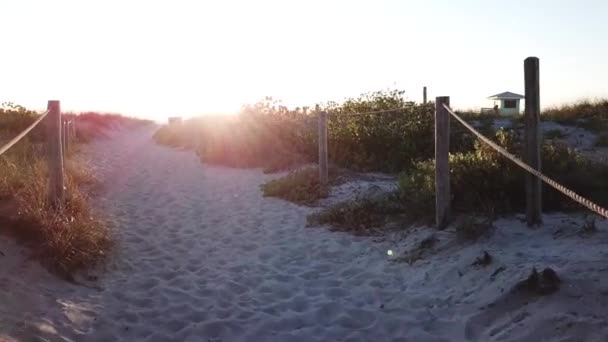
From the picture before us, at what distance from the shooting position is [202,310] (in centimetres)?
462

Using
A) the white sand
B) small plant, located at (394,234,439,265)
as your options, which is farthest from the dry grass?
small plant, located at (394,234,439,265)

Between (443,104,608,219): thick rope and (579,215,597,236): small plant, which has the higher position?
(443,104,608,219): thick rope

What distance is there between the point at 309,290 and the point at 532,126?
269 centimetres

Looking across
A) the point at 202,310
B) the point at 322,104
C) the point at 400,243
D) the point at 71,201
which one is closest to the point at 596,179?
the point at 400,243

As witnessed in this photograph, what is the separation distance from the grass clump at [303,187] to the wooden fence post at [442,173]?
296cm

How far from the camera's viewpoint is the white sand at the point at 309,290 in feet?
12.9

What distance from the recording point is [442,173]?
6.23 m

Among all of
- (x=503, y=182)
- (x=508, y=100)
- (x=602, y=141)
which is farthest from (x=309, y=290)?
(x=508, y=100)

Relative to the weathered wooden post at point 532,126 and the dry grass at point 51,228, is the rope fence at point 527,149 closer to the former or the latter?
the weathered wooden post at point 532,126

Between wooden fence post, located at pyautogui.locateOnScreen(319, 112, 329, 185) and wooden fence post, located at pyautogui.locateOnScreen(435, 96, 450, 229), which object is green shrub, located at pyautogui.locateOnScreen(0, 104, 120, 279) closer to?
wooden fence post, located at pyautogui.locateOnScreen(435, 96, 450, 229)

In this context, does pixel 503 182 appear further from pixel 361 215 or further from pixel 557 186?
pixel 557 186

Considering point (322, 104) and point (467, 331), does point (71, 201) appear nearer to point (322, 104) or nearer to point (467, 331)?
point (467, 331)

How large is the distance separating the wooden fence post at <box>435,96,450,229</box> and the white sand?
0.86 feet

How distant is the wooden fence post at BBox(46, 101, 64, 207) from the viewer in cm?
636
